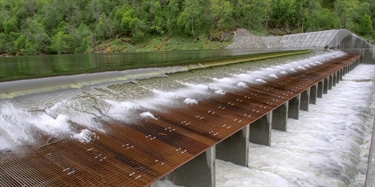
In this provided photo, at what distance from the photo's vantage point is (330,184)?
5910 mm

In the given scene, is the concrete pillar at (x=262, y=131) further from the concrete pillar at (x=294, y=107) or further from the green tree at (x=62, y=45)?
the green tree at (x=62, y=45)

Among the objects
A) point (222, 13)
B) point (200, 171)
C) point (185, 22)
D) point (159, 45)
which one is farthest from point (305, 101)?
point (159, 45)

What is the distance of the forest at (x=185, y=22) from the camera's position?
59844mm

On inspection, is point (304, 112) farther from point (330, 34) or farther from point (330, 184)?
point (330, 34)

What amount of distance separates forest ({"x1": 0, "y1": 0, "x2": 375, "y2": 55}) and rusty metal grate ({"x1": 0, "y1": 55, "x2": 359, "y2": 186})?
55336 millimetres

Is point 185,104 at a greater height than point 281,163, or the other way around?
point 185,104

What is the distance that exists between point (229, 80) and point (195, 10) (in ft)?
183

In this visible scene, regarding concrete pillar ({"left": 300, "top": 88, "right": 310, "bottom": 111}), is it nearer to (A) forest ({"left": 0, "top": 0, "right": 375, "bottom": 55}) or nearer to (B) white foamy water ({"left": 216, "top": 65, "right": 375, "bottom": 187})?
(B) white foamy water ({"left": 216, "top": 65, "right": 375, "bottom": 187})

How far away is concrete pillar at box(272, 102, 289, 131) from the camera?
904 centimetres

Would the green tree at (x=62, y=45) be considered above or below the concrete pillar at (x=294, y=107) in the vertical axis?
above

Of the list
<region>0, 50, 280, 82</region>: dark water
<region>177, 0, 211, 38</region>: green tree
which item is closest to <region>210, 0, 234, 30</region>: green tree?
<region>177, 0, 211, 38</region>: green tree

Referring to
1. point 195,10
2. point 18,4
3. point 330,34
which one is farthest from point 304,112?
point 18,4

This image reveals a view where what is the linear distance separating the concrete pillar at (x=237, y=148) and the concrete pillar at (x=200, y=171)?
1587 mm

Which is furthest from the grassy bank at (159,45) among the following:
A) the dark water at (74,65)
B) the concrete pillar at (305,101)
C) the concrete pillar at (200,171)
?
the concrete pillar at (200,171)
